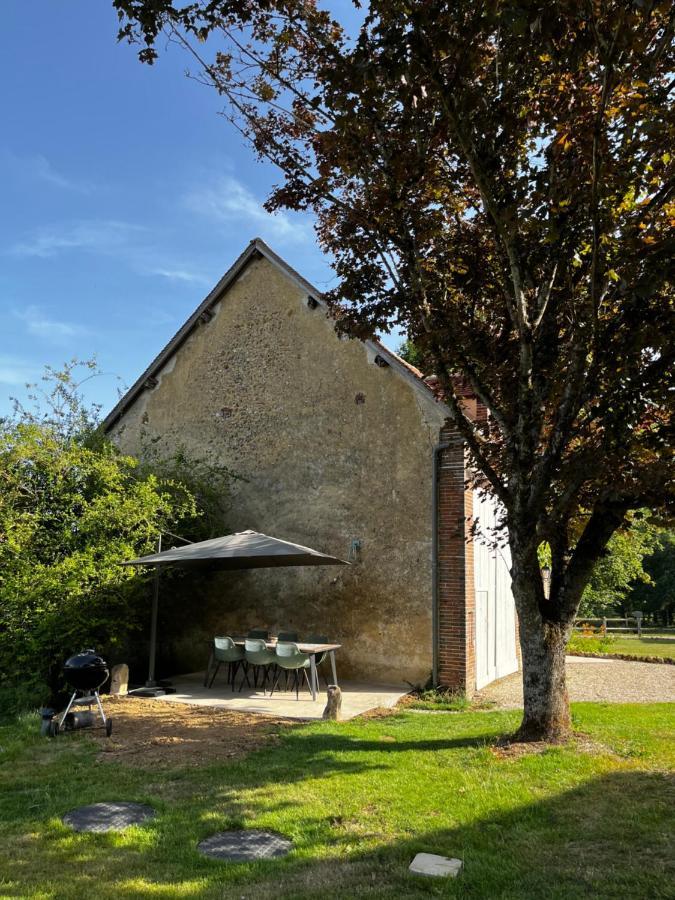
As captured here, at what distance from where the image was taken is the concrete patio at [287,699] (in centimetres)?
875

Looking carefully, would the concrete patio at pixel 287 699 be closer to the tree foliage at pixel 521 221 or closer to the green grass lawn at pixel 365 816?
the green grass lawn at pixel 365 816

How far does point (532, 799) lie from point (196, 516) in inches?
330

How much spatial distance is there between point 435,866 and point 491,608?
8433 mm

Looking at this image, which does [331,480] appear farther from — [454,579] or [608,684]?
[608,684]

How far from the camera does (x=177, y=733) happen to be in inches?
Result: 293

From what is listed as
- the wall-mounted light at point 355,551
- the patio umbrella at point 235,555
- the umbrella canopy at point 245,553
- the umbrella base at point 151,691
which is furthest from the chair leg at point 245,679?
the wall-mounted light at point 355,551

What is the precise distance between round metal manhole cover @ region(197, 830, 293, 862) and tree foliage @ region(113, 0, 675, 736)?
3445 millimetres

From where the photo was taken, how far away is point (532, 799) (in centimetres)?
502

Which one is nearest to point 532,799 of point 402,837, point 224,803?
point 402,837

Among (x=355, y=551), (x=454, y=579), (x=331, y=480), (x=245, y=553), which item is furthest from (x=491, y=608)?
(x=245, y=553)

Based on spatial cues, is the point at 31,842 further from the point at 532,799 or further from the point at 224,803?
the point at 532,799

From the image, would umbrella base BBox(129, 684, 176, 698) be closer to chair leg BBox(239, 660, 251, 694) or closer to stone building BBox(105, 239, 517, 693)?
chair leg BBox(239, 660, 251, 694)

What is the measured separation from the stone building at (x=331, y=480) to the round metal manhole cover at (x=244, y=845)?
230 inches

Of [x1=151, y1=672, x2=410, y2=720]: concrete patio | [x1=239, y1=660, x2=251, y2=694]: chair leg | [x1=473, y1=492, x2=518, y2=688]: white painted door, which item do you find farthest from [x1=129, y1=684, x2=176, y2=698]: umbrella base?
[x1=473, y1=492, x2=518, y2=688]: white painted door
